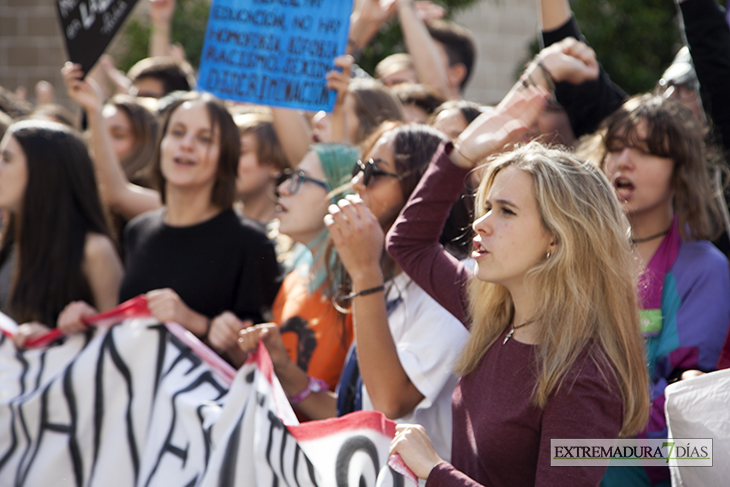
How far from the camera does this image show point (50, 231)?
11.2 ft

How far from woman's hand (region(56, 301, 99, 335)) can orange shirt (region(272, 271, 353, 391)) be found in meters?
0.78

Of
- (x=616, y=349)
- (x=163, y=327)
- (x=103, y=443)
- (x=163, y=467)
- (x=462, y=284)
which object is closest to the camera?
(x=616, y=349)

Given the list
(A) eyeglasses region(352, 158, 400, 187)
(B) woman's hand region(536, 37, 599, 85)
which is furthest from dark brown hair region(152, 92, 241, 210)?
(B) woman's hand region(536, 37, 599, 85)

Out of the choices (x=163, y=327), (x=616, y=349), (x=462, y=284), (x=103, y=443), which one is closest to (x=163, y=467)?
(x=103, y=443)

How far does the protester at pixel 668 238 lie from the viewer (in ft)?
7.45

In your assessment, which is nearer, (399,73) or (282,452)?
(282,452)

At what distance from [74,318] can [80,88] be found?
1354mm

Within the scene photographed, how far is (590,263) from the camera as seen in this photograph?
180cm

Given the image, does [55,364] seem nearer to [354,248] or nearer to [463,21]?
[354,248]

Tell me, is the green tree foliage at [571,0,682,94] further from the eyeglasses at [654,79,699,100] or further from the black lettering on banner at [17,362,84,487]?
the black lettering on banner at [17,362,84,487]

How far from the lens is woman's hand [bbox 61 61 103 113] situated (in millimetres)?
3758

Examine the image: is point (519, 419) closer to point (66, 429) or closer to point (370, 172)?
point (370, 172)

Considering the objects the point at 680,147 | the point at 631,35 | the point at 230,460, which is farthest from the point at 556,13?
the point at 631,35

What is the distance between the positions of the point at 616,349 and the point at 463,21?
35.6 ft
